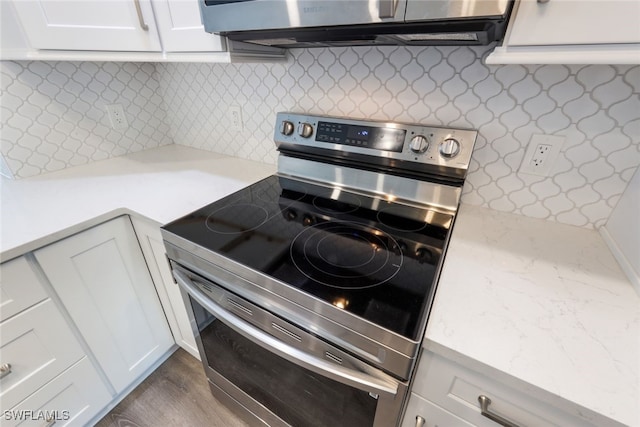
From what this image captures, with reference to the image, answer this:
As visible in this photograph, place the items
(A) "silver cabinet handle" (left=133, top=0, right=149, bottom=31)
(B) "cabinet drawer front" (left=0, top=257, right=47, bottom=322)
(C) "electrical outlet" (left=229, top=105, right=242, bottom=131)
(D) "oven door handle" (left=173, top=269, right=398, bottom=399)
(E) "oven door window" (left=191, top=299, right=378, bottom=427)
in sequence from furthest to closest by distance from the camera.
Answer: (C) "electrical outlet" (left=229, top=105, right=242, bottom=131) < (A) "silver cabinet handle" (left=133, top=0, right=149, bottom=31) < (B) "cabinet drawer front" (left=0, top=257, right=47, bottom=322) < (E) "oven door window" (left=191, top=299, right=378, bottom=427) < (D) "oven door handle" (left=173, top=269, right=398, bottom=399)

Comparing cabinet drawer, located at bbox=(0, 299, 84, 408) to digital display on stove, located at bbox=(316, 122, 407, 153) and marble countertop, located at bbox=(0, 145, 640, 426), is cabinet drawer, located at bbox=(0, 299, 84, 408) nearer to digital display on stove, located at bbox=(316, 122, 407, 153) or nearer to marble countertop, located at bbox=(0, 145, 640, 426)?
marble countertop, located at bbox=(0, 145, 640, 426)

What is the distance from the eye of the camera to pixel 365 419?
0.68 metres

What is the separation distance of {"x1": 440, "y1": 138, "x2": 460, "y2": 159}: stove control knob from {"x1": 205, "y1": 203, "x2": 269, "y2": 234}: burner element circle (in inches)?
22.4

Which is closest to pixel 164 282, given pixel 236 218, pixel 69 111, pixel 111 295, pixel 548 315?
pixel 111 295

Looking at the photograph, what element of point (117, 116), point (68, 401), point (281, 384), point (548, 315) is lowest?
point (68, 401)

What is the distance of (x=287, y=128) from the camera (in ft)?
3.55

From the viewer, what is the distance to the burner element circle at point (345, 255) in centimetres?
63

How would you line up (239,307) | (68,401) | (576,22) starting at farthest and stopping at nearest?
(68,401), (239,307), (576,22)

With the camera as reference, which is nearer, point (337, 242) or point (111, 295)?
point (337, 242)

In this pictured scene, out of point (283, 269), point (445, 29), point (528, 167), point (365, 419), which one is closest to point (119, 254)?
point (283, 269)

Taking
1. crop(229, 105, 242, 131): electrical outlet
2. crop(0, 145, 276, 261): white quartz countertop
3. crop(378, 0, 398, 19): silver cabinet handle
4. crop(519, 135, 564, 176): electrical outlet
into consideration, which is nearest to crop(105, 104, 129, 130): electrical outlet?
crop(0, 145, 276, 261): white quartz countertop

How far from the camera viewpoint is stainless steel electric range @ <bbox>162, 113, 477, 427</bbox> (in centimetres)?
58

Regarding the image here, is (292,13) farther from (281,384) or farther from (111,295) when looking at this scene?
(111,295)

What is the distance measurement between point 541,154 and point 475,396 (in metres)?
0.68
